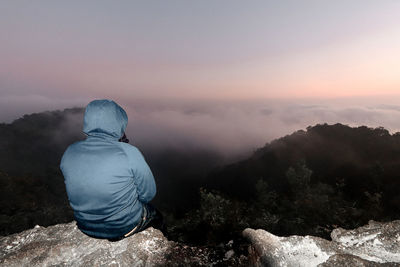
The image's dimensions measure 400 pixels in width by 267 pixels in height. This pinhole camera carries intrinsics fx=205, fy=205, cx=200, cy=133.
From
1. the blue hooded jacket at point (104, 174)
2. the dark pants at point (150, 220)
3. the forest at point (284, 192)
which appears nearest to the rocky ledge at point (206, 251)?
the dark pants at point (150, 220)

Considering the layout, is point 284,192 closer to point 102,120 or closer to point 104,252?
point 104,252

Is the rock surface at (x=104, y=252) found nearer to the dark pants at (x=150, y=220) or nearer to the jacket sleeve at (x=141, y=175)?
the dark pants at (x=150, y=220)

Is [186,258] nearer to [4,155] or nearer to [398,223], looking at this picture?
[398,223]

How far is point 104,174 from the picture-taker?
151 inches

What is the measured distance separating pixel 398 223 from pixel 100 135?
8.66m

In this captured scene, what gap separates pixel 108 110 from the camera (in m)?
4.28

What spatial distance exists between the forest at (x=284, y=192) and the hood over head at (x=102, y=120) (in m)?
4.58

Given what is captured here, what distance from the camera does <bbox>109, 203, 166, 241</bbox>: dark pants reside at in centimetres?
523

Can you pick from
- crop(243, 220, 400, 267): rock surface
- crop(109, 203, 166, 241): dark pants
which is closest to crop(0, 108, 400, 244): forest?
crop(243, 220, 400, 267): rock surface

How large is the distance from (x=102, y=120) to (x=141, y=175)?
140 centimetres

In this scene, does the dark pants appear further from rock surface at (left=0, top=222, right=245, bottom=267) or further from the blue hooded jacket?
the blue hooded jacket

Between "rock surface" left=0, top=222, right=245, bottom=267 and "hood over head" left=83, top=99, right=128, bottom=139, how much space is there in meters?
3.04

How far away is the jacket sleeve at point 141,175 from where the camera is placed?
13.9 feet

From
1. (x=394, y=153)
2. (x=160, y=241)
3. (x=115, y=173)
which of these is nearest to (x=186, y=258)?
(x=160, y=241)
